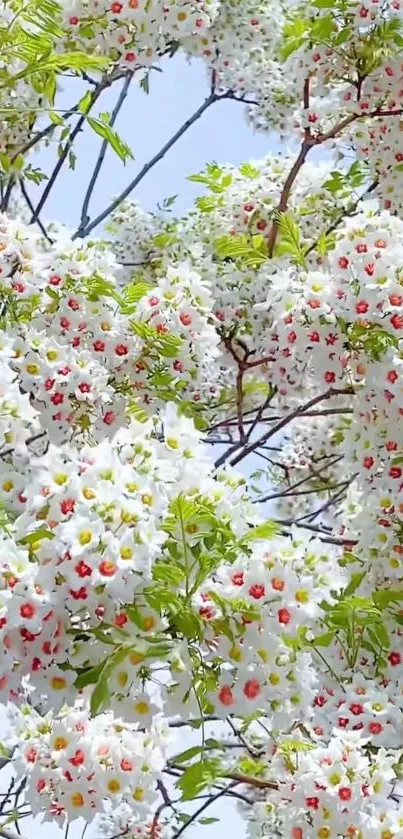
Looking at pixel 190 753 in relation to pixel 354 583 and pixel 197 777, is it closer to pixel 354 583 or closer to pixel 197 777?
pixel 197 777

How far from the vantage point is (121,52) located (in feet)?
11.5

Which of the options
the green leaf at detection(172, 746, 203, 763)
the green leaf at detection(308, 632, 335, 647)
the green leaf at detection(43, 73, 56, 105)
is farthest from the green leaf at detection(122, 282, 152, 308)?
the green leaf at detection(172, 746, 203, 763)

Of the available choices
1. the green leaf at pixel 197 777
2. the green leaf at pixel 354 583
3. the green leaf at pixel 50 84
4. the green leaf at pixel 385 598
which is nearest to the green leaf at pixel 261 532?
the green leaf at pixel 197 777

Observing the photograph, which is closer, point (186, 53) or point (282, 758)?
point (282, 758)

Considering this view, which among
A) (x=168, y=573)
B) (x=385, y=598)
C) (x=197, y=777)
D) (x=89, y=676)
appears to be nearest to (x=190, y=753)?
(x=197, y=777)

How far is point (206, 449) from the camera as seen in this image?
2.01 meters

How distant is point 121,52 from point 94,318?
121 centimetres

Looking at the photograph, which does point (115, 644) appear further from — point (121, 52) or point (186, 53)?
point (186, 53)

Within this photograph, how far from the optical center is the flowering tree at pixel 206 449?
1.78 metres

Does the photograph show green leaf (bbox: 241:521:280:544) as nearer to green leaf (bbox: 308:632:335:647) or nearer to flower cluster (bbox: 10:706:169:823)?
green leaf (bbox: 308:632:335:647)

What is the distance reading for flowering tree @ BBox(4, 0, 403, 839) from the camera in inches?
70.2

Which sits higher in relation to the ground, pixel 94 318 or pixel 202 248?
pixel 202 248

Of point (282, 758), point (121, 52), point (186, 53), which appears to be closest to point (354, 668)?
point (282, 758)

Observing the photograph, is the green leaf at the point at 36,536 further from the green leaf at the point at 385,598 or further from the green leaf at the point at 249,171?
the green leaf at the point at 249,171
